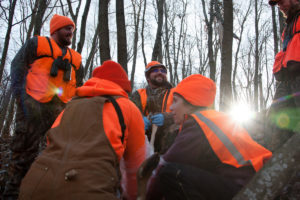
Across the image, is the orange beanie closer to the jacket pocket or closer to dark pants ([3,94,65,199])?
the jacket pocket

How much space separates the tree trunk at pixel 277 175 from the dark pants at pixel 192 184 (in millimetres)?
313

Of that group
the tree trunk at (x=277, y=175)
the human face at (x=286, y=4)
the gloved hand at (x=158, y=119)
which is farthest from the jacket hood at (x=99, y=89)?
the human face at (x=286, y=4)

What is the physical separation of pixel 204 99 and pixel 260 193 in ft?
3.37

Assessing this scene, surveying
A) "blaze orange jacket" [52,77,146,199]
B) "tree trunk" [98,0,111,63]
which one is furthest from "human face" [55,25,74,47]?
"blaze orange jacket" [52,77,146,199]

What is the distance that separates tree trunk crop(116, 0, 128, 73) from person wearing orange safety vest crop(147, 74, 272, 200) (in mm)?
3206

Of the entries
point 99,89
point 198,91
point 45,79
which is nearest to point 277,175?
point 198,91

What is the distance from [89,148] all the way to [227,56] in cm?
457


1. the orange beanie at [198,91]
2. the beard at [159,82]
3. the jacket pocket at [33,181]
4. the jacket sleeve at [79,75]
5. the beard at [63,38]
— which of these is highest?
the beard at [63,38]

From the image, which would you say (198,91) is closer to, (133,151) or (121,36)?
(133,151)

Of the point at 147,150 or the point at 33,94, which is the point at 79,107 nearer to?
the point at 147,150

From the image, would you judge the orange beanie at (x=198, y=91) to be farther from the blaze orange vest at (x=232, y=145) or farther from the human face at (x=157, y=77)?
the human face at (x=157, y=77)

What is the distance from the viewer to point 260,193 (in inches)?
47.5

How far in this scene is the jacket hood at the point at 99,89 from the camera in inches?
67.4

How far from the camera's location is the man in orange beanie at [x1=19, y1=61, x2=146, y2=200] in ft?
4.28
